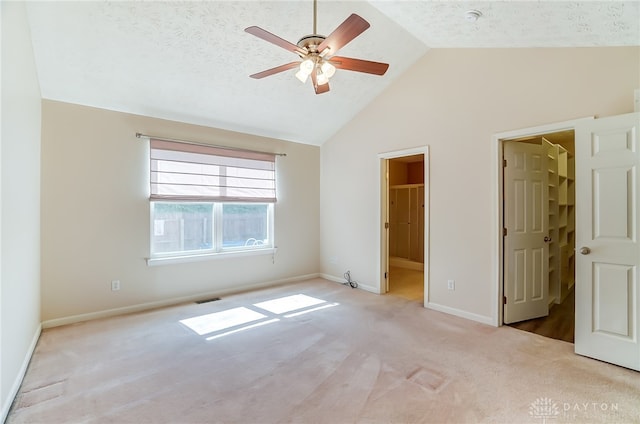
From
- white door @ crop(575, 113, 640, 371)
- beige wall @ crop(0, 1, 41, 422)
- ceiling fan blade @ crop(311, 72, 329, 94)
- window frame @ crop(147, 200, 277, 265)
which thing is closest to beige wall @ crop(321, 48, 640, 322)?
white door @ crop(575, 113, 640, 371)

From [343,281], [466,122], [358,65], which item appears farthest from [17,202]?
[466,122]

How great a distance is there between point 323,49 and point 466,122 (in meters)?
2.25

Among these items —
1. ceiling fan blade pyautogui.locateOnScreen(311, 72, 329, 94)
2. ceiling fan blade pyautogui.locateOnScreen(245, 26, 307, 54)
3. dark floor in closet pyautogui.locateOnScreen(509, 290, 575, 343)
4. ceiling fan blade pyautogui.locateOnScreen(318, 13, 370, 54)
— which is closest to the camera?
ceiling fan blade pyautogui.locateOnScreen(318, 13, 370, 54)

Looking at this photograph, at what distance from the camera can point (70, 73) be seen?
310cm

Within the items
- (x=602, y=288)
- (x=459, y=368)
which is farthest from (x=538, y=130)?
(x=459, y=368)

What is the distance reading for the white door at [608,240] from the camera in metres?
2.45

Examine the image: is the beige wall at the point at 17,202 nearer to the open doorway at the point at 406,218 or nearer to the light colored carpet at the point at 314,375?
the light colored carpet at the point at 314,375

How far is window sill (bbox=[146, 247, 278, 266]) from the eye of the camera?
3983 mm

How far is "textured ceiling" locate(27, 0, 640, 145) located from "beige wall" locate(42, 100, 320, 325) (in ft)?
Answer: 0.85

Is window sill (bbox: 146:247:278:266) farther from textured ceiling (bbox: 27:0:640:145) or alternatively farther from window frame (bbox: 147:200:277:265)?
textured ceiling (bbox: 27:0:640:145)

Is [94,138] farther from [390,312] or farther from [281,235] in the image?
[390,312]

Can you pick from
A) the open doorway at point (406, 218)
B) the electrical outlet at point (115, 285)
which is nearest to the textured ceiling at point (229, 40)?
the electrical outlet at point (115, 285)

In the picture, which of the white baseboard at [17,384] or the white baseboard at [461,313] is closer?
the white baseboard at [17,384]

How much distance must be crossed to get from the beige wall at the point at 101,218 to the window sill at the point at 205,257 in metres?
0.07
